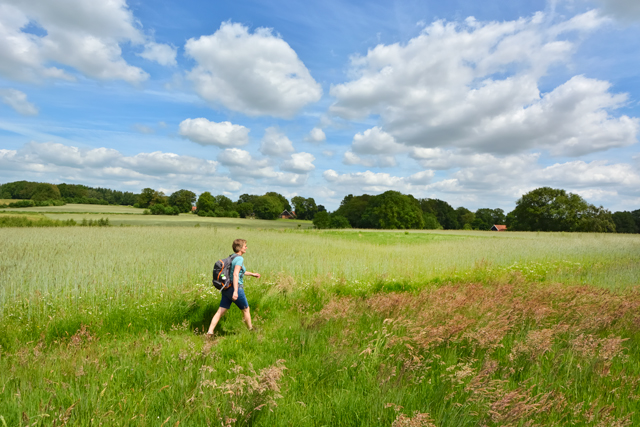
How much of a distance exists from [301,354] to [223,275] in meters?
2.37

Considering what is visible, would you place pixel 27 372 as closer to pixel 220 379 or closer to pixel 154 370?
pixel 154 370

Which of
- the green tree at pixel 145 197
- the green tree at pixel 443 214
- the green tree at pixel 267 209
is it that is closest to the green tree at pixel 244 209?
the green tree at pixel 267 209

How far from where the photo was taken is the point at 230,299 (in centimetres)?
619

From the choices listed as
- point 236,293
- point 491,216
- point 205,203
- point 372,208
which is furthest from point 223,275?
point 491,216

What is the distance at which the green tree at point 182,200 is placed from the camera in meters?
89.3

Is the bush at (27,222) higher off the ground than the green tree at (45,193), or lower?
lower

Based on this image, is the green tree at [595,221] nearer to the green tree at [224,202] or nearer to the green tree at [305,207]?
the green tree at [305,207]

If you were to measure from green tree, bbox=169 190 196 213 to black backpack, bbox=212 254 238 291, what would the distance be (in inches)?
3552

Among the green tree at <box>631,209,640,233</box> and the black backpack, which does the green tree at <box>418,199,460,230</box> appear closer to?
the green tree at <box>631,209,640,233</box>

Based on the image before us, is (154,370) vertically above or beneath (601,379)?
beneath

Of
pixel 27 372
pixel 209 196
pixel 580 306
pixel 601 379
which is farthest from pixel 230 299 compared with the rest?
pixel 209 196

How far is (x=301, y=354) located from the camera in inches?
184

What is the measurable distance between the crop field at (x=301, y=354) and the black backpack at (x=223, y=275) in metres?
1.00

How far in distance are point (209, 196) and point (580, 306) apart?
9634 centimetres
